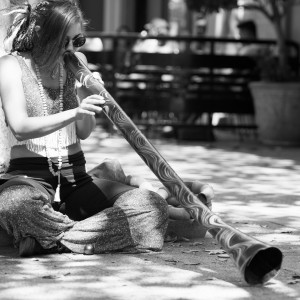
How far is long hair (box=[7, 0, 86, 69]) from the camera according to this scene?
472 cm

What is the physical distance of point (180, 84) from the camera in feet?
38.9

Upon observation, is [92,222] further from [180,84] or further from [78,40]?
[180,84]

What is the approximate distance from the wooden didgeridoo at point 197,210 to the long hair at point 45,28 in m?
0.13

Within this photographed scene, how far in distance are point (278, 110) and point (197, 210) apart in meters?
7.09

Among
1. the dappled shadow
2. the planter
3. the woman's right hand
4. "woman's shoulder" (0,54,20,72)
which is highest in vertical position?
"woman's shoulder" (0,54,20,72)

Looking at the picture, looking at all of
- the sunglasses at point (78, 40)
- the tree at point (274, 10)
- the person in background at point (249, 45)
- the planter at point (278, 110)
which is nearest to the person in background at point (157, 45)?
the tree at point (274, 10)

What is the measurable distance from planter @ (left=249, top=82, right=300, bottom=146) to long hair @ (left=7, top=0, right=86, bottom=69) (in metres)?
6.64

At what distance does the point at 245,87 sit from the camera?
1216 cm

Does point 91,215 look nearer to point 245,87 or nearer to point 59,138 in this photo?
point 59,138

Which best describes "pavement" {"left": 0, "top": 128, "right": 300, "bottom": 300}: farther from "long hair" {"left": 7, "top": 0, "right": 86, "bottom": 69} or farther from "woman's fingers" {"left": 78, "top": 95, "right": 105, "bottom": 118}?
"long hair" {"left": 7, "top": 0, "right": 86, "bottom": 69}

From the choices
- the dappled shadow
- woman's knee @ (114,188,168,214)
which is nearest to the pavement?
the dappled shadow

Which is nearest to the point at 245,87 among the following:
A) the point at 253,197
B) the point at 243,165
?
the point at 243,165

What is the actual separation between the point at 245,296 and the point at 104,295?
0.55 m

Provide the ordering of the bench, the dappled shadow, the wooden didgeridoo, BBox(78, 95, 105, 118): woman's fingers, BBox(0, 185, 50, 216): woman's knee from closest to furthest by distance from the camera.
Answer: the dappled shadow < the wooden didgeridoo < BBox(78, 95, 105, 118): woman's fingers < BBox(0, 185, 50, 216): woman's knee < the bench
